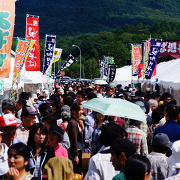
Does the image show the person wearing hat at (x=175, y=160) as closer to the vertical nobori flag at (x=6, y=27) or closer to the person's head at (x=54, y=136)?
the person's head at (x=54, y=136)

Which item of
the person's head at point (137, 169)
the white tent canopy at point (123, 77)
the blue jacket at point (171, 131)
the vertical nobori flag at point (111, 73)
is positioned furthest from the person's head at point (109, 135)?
the white tent canopy at point (123, 77)

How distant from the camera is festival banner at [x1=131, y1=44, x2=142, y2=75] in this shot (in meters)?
28.8

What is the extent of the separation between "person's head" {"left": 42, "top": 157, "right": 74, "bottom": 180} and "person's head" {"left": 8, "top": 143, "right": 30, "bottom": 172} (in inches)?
22.2

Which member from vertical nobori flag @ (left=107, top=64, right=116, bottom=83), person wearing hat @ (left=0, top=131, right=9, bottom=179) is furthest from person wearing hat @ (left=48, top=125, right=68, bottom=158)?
vertical nobori flag @ (left=107, top=64, right=116, bottom=83)

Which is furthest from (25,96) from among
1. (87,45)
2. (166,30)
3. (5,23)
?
(166,30)

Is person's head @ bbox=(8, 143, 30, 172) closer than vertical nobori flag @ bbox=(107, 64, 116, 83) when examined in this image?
Yes

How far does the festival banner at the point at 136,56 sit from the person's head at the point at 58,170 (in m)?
23.7

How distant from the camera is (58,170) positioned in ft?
17.1

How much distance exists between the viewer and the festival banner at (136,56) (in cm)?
2880

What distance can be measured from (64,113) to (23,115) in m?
1.43

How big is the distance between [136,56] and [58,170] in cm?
2422

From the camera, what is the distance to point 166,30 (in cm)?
13475

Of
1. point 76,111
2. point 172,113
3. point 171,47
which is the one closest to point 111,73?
point 76,111

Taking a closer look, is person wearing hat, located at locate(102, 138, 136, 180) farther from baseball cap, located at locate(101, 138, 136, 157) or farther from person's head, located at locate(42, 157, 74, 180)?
person's head, located at locate(42, 157, 74, 180)
